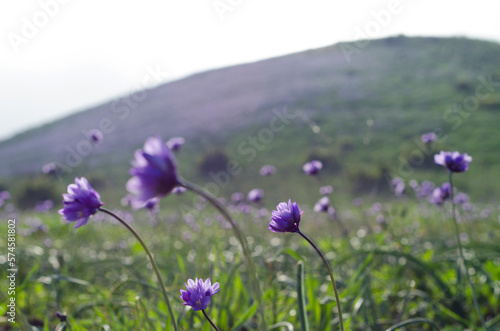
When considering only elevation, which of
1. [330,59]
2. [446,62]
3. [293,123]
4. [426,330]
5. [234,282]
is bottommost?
[426,330]

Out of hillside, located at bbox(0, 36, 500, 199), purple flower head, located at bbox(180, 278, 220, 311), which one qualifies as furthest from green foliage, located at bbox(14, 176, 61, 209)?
purple flower head, located at bbox(180, 278, 220, 311)

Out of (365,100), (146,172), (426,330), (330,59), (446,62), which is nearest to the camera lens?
(146,172)

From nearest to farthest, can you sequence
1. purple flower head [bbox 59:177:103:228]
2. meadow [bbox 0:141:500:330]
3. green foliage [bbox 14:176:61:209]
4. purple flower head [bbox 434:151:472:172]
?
purple flower head [bbox 59:177:103:228] < purple flower head [bbox 434:151:472:172] < meadow [bbox 0:141:500:330] < green foliage [bbox 14:176:61:209]

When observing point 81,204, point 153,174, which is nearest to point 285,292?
point 81,204

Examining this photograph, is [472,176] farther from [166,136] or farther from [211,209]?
[166,136]

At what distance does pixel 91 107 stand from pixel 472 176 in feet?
130

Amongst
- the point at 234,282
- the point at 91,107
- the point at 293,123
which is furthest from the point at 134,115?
the point at 234,282

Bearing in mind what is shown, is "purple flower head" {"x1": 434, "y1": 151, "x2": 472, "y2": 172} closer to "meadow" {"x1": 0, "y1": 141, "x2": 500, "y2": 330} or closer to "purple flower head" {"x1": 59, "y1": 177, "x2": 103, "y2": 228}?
"meadow" {"x1": 0, "y1": 141, "x2": 500, "y2": 330}

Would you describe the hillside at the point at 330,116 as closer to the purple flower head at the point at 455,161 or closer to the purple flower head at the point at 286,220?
the purple flower head at the point at 455,161

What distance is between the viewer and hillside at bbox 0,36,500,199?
2220cm

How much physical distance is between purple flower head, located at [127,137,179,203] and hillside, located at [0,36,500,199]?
1683 centimetres

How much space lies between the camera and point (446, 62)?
37906 millimetres

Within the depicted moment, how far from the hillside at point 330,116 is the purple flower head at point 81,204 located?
54.9ft

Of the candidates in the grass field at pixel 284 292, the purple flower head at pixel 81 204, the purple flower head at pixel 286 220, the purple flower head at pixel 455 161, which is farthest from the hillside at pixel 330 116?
the purple flower head at pixel 81 204
